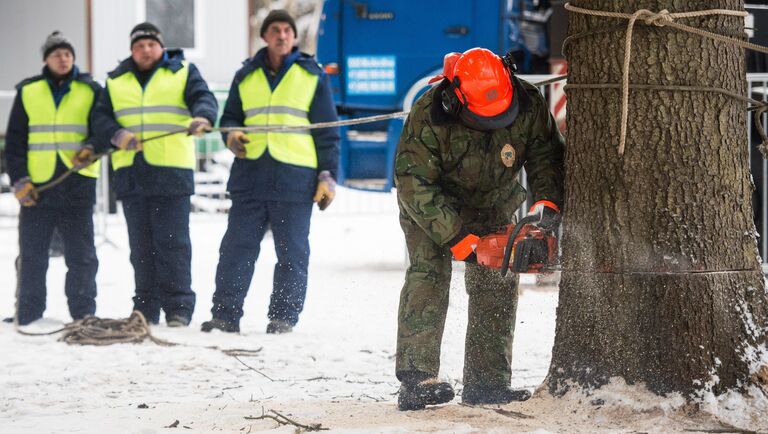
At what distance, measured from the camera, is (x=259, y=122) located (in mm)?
6801

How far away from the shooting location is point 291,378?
529 centimetres

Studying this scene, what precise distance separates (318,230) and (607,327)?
360 inches

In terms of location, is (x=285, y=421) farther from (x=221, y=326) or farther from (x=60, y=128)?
(x=60, y=128)

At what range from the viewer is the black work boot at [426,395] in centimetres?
415

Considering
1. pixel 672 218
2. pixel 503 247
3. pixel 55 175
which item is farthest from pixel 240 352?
pixel 672 218

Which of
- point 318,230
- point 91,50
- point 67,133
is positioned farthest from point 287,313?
point 91,50

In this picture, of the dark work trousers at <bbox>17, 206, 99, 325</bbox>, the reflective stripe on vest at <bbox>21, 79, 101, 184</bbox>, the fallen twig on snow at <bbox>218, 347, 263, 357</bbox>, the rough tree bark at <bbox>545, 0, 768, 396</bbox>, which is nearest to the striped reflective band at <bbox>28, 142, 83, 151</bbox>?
the reflective stripe on vest at <bbox>21, 79, 101, 184</bbox>

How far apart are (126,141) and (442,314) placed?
3.14m

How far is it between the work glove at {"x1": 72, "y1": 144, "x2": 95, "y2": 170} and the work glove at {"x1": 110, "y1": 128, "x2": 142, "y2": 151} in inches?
9.0

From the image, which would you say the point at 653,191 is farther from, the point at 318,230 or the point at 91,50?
the point at 91,50

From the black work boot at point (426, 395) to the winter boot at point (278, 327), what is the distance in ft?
8.14

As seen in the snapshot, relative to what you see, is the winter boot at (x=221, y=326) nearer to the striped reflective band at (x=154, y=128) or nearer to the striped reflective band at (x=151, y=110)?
the striped reflective band at (x=154, y=128)

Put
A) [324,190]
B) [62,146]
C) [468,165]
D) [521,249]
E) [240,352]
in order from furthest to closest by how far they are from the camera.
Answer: [62,146], [324,190], [240,352], [468,165], [521,249]

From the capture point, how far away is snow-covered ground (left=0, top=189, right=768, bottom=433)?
150 inches
